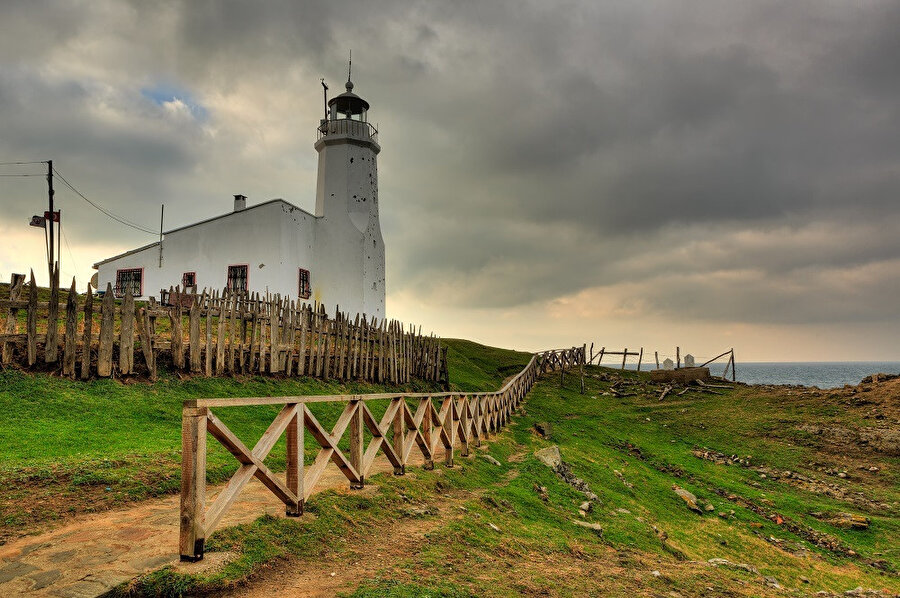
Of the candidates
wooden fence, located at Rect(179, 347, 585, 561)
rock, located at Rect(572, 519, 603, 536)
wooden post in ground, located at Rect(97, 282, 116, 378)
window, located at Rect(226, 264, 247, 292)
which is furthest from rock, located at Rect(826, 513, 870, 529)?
window, located at Rect(226, 264, 247, 292)

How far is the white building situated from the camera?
25.7 meters

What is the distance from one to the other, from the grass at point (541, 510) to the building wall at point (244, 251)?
10.5 meters

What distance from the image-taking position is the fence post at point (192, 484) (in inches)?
177

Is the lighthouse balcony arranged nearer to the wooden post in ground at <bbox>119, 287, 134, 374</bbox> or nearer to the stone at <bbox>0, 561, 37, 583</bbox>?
the wooden post in ground at <bbox>119, 287, 134, 374</bbox>

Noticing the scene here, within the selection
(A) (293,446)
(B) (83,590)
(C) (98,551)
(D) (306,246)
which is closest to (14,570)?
(C) (98,551)

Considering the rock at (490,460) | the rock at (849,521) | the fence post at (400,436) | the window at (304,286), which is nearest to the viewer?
the fence post at (400,436)

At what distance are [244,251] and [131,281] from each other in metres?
7.28

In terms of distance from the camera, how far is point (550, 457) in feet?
41.9

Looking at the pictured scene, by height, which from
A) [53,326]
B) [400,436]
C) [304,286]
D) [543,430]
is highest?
[304,286]

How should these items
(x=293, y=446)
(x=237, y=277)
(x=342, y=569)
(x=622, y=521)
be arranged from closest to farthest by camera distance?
(x=342, y=569)
(x=293, y=446)
(x=622, y=521)
(x=237, y=277)

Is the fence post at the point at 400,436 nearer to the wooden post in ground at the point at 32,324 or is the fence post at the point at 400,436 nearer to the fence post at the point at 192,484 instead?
the fence post at the point at 192,484

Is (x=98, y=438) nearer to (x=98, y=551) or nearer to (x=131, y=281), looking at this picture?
(x=98, y=551)

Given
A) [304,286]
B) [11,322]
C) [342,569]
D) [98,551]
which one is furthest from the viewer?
[304,286]

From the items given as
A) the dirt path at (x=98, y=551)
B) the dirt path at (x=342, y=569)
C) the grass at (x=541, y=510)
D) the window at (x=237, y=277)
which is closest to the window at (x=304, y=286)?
the window at (x=237, y=277)
